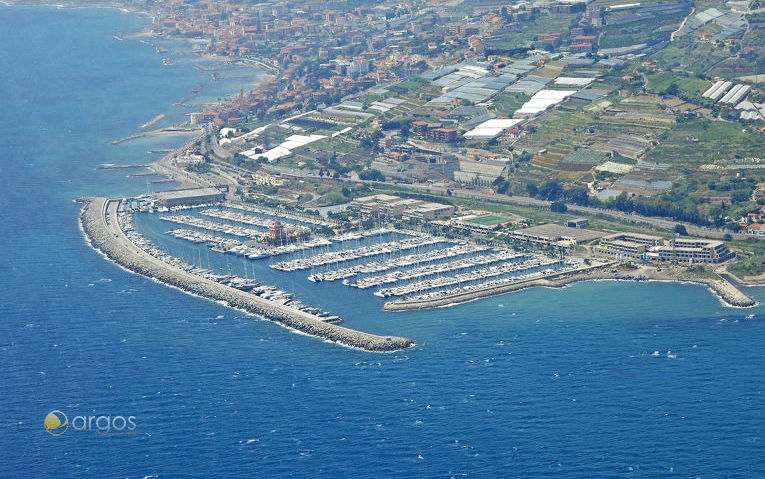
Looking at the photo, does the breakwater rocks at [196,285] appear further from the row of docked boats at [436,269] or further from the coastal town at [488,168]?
the row of docked boats at [436,269]

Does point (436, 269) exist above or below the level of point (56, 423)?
below

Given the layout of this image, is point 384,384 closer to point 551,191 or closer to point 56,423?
point 56,423

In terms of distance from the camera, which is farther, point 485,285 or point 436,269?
point 436,269

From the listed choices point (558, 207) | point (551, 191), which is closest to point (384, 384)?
point (558, 207)

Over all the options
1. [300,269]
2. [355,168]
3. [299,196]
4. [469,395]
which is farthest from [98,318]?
[355,168]

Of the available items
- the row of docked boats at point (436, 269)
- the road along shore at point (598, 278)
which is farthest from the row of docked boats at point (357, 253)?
the road along shore at point (598, 278)

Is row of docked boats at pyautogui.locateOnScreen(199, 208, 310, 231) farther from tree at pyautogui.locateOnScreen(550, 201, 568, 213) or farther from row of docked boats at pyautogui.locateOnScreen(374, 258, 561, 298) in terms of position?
tree at pyautogui.locateOnScreen(550, 201, 568, 213)

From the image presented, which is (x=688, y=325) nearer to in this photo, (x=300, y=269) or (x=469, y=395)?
(x=469, y=395)
